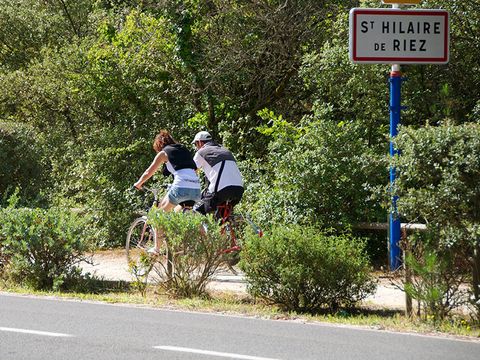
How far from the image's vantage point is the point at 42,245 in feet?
38.7

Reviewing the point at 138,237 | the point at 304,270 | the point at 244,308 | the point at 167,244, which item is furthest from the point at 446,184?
the point at 138,237

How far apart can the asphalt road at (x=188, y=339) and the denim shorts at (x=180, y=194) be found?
298cm

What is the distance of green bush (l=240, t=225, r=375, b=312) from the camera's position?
32.7ft

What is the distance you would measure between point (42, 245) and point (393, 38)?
184 inches

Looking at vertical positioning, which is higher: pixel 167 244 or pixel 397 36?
pixel 397 36

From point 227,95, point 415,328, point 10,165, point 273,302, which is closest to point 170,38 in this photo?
point 227,95

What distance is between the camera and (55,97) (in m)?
23.2

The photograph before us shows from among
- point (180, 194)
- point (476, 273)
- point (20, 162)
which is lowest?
point (476, 273)

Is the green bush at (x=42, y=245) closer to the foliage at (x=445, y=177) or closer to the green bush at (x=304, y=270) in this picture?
the green bush at (x=304, y=270)

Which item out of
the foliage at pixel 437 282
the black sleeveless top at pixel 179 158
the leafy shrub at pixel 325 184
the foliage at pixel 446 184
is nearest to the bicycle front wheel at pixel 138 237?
the black sleeveless top at pixel 179 158

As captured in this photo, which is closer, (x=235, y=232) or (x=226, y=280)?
(x=226, y=280)

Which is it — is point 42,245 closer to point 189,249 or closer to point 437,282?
point 189,249

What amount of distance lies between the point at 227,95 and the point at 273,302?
9374mm

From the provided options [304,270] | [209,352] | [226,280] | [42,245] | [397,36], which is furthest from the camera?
[226,280]
